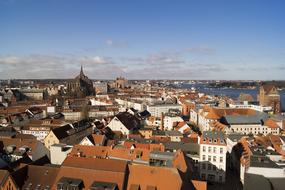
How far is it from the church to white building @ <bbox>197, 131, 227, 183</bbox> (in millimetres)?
135568

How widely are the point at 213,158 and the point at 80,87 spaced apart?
143354 millimetres

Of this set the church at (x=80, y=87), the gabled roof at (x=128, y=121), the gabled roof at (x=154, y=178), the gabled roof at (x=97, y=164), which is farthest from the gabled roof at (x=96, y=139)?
the church at (x=80, y=87)

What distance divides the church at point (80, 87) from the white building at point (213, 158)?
445 feet

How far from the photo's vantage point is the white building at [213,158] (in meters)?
44.7

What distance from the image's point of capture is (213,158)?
149ft

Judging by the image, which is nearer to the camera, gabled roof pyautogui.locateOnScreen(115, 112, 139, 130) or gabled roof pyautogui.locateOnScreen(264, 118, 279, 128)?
gabled roof pyautogui.locateOnScreen(115, 112, 139, 130)

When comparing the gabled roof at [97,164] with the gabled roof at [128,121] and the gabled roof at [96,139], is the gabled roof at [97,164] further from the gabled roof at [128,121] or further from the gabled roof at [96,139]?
the gabled roof at [128,121]

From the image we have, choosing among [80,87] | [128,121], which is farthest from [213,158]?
[80,87]

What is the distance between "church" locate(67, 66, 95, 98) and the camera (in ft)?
572

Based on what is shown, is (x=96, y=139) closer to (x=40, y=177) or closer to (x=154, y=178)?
(x=40, y=177)

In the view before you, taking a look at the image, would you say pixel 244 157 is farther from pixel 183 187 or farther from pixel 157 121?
pixel 157 121

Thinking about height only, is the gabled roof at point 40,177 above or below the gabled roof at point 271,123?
above

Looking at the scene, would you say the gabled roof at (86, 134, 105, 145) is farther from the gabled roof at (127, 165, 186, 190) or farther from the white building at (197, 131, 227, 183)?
the gabled roof at (127, 165, 186, 190)

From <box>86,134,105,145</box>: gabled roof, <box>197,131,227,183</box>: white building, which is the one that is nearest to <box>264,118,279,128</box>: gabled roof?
<box>197,131,227,183</box>: white building
